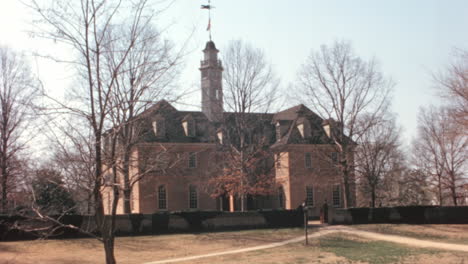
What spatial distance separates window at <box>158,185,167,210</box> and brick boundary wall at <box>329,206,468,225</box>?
1538 centimetres

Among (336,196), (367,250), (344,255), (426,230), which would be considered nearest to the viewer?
(344,255)

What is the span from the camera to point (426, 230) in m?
33.8

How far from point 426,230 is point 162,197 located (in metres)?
22.4

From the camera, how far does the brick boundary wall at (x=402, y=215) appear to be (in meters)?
36.1

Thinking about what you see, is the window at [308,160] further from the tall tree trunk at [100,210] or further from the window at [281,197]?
the tall tree trunk at [100,210]

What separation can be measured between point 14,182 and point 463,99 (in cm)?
2832

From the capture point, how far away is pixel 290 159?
Result: 45.7 metres

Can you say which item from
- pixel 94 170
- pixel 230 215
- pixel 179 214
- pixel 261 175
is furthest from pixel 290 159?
pixel 94 170

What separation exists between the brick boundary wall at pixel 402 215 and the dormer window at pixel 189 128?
49.9 ft

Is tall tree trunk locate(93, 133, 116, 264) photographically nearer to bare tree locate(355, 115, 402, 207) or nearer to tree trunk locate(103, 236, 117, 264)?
tree trunk locate(103, 236, 117, 264)

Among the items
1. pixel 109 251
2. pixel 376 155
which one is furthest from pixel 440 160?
pixel 109 251

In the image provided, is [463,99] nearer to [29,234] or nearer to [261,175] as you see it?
[261,175]

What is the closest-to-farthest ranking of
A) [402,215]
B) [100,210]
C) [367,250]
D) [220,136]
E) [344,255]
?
[100,210] < [344,255] < [367,250] < [402,215] < [220,136]

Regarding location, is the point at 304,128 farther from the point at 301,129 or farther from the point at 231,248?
the point at 231,248
